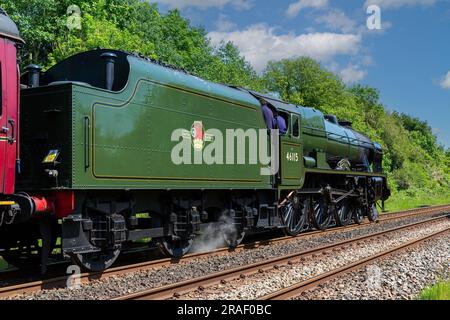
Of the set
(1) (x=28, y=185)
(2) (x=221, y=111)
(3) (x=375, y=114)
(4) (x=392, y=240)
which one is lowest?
(4) (x=392, y=240)

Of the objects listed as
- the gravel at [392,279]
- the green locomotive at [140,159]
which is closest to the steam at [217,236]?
the green locomotive at [140,159]

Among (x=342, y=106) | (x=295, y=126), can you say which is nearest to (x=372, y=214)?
(x=295, y=126)

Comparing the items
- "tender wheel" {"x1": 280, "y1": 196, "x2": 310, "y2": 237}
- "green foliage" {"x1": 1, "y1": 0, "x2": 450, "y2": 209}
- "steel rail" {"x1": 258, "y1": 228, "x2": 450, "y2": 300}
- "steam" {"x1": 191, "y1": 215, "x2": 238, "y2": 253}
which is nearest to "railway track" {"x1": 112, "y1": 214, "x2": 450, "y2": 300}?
"steel rail" {"x1": 258, "y1": 228, "x2": 450, "y2": 300}

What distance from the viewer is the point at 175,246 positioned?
9.35m

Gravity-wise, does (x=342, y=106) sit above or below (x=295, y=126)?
above

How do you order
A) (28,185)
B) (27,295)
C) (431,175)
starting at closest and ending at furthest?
(27,295) < (28,185) < (431,175)

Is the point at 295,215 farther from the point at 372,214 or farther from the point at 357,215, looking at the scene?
the point at 372,214

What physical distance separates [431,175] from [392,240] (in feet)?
162

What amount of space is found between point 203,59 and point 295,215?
23492 millimetres

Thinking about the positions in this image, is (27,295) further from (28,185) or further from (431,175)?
(431,175)

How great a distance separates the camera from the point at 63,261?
8711 millimetres

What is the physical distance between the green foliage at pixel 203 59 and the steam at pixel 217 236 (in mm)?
8306
